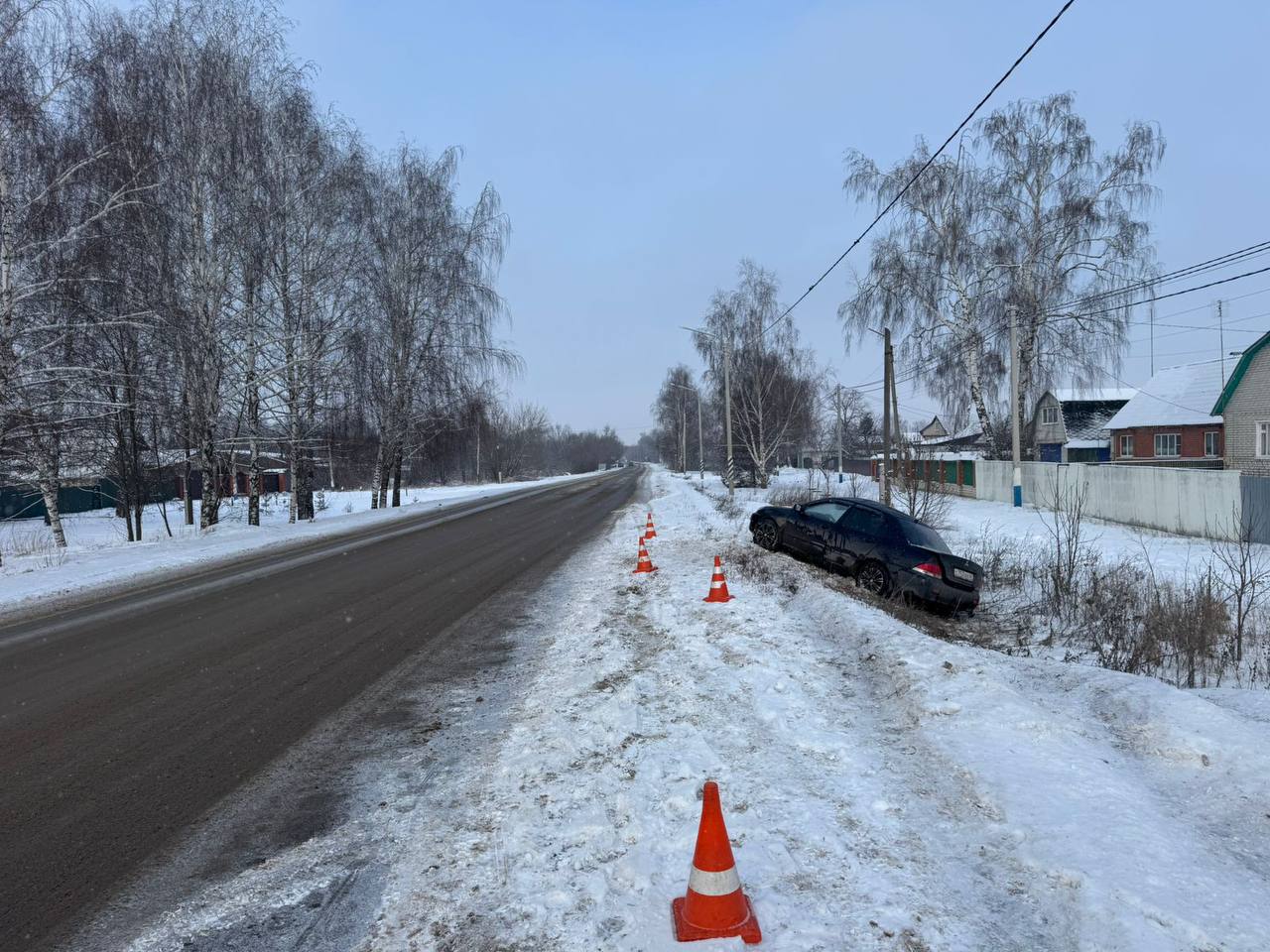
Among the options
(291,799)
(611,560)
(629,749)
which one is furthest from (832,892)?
(611,560)

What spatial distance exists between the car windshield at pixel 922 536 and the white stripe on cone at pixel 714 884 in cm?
797

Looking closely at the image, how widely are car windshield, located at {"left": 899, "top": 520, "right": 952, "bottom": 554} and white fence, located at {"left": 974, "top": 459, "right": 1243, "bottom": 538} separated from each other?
3895mm

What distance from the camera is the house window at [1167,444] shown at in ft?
125

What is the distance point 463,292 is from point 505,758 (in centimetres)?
2558

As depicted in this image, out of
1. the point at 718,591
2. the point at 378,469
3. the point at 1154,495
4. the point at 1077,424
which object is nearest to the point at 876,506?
the point at 718,591

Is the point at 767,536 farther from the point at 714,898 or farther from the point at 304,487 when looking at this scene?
the point at 304,487

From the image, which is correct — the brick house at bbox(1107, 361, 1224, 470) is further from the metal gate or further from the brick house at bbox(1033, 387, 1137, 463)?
the metal gate

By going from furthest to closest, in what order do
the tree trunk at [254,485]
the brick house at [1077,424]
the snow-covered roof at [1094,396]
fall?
the snow-covered roof at [1094,396] < the brick house at [1077,424] < the tree trunk at [254,485]

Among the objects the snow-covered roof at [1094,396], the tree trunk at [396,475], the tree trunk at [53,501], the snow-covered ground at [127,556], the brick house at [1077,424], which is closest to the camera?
the snow-covered ground at [127,556]

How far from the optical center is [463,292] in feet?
90.3

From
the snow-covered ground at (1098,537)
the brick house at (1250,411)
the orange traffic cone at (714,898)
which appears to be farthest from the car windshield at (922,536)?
the brick house at (1250,411)

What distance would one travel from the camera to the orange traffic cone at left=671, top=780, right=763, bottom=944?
2.64 m

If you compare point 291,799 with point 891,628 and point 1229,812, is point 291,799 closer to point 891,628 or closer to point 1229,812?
point 1229,812

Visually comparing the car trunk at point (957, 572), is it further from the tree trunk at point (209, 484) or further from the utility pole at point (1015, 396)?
the tree trunk at point (209, 484)
